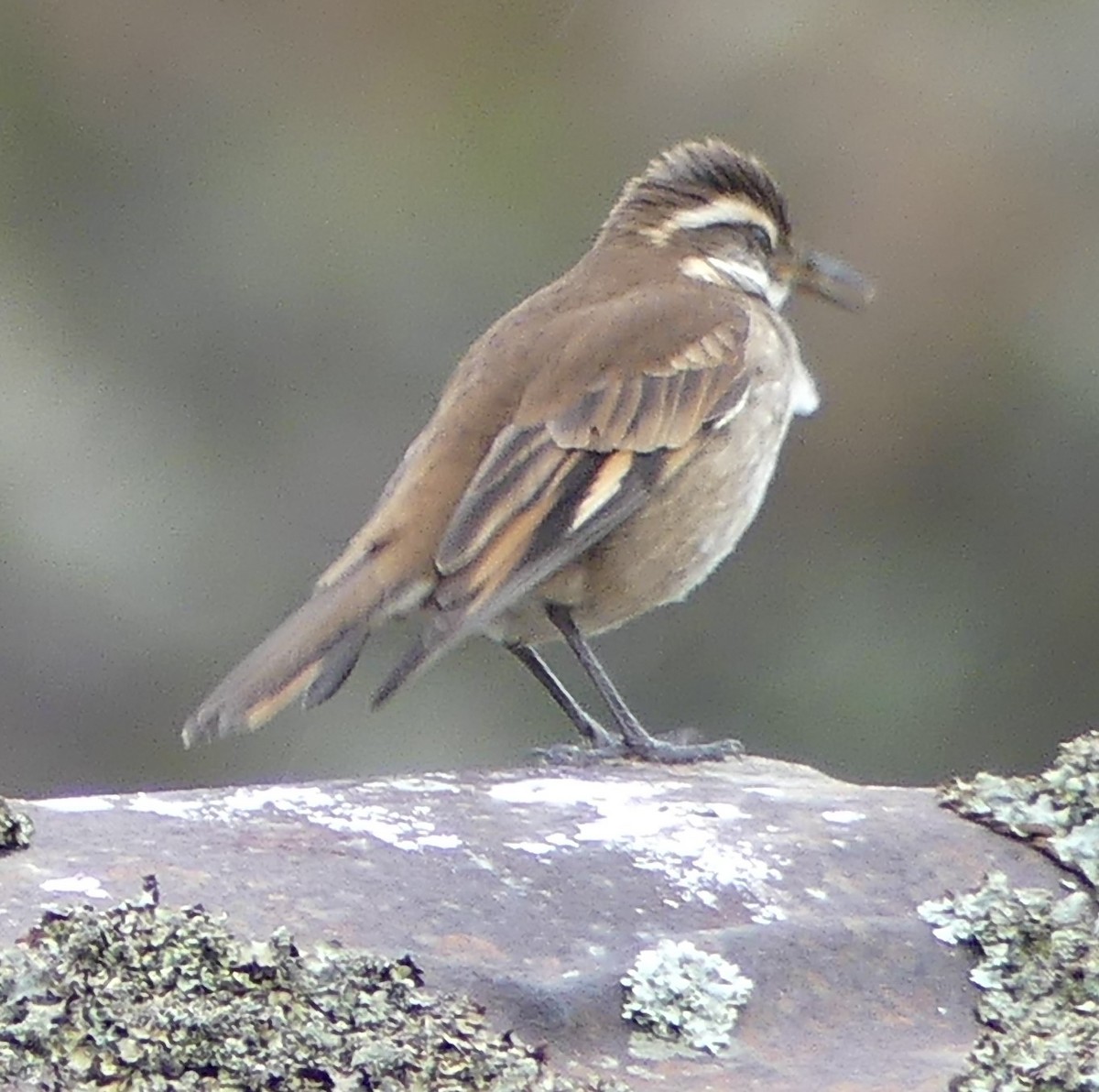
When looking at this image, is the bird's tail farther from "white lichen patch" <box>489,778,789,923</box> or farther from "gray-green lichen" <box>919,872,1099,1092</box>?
"gray-green lichen" <box>919,872,1099,1092</box>

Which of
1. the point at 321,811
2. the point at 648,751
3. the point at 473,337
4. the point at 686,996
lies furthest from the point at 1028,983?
the point at 473,337

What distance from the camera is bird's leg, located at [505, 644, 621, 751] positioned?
313 inches

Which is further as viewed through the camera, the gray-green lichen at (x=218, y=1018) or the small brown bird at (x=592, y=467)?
the small brown bird at (x=592, y=467)

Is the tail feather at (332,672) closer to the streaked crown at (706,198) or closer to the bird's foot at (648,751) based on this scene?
the bird's foot at (648,751)

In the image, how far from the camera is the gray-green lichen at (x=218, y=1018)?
412 centimetres

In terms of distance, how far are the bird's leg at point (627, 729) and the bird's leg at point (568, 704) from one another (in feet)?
0.06

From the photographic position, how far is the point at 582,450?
7672 millimetres

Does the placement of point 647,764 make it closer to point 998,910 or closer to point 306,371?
point 998,910

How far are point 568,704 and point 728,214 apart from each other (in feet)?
6.19

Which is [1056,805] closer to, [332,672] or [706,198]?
[332,672]

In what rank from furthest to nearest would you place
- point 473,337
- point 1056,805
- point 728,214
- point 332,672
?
point 473,337 < point 728,214 < point 332,672 < point 1056,805

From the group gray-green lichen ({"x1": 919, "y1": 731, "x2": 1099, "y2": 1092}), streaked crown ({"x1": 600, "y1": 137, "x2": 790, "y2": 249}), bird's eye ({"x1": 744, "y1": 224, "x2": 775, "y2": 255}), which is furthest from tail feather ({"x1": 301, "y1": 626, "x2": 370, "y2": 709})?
bird's eye ({"x1": 744, "y1": 224, "x2": 775, "y2": 255})

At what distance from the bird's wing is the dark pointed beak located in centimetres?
83

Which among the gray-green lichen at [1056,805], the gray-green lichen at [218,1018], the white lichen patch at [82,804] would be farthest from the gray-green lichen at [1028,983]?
the white lichen patch at [82,804]
